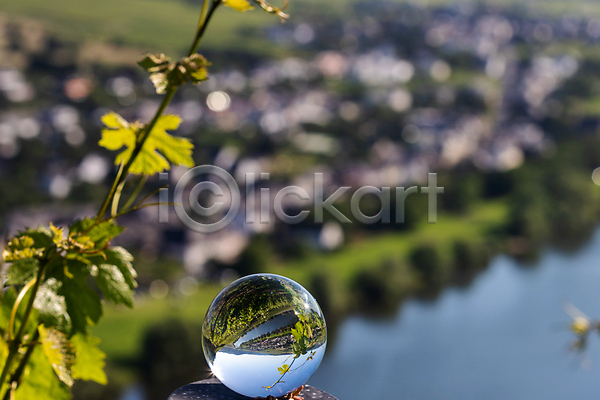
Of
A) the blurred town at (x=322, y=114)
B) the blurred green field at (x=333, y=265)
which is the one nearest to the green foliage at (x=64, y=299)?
the blurred green field at (x=333, y=265)

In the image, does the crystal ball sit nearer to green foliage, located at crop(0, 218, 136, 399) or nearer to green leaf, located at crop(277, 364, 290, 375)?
green leaf, located at crop(277, 364, 290, 375)

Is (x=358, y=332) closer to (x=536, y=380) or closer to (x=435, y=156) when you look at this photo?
(x=536, y=380)

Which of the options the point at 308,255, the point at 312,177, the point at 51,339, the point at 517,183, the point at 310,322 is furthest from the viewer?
the point at 517,183

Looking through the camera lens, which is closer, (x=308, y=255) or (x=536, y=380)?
(x=536, y=380)

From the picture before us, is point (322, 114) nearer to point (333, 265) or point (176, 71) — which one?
point (333, 265)

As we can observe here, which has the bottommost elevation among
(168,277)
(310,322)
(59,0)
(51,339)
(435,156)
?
(168,277)

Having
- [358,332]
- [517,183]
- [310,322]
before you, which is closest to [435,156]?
[517,183]

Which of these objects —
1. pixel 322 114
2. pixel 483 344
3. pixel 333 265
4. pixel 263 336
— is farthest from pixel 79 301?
pixel 322 114
